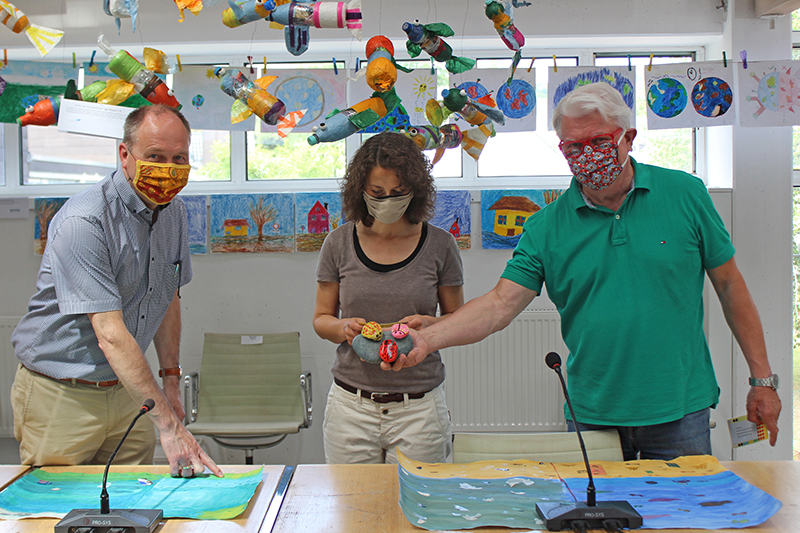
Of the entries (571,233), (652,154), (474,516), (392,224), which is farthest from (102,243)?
(652,154)

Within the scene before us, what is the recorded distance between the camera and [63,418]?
1.46m

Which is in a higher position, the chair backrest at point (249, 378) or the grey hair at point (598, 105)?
the grey hair at point (598, 105)

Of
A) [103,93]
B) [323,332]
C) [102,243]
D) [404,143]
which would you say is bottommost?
[323,332]

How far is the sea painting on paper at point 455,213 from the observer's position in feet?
9.95

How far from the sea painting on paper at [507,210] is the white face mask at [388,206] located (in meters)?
1.46

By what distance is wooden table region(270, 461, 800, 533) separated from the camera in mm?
1126

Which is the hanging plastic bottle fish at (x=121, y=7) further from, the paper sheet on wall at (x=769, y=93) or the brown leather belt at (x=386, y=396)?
the paper sheet on wall at (x=769, y=93)

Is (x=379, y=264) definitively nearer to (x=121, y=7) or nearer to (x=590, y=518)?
(x=590, y=518)

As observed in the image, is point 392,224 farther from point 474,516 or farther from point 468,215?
point 468,215

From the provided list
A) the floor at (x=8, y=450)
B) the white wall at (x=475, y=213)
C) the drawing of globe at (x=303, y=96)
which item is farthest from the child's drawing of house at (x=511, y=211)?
the floor at (x=8, y=450)

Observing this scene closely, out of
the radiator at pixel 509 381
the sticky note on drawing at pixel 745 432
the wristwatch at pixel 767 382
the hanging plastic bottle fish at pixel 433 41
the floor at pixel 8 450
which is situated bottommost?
the floor at pixel 8 450

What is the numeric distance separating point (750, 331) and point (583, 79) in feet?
5.83

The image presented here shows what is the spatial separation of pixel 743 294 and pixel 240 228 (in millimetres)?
2390

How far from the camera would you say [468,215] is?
3.04m
